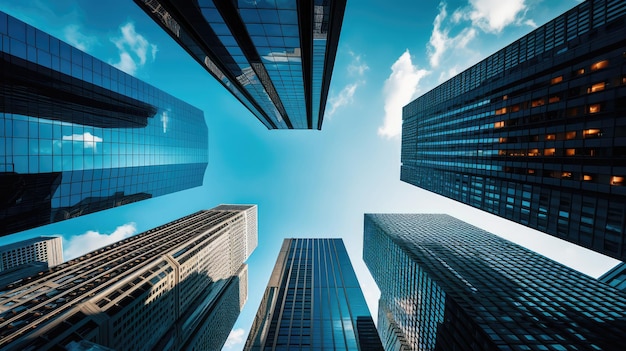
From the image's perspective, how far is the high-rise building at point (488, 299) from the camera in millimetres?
41719

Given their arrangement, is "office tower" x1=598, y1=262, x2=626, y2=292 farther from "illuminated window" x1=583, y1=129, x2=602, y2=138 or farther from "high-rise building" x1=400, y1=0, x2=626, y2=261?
"illuminated window" x1=583, y1=129, x2=602, y2=138

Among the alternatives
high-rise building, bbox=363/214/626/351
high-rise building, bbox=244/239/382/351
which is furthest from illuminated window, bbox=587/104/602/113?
high-rise building, bbox=244/239/382/351

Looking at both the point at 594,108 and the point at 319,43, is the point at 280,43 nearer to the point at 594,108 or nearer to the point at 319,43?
the point at 319,43

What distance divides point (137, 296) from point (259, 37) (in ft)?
239

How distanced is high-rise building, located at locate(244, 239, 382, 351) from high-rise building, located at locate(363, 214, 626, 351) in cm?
1689

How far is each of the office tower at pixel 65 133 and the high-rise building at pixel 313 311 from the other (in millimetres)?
47149

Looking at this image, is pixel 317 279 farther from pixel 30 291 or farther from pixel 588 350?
pixel 30 291

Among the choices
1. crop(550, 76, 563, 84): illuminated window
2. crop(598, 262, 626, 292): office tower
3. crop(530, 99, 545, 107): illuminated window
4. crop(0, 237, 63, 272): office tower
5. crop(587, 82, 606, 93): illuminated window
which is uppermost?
crop(550, 76, 563, 84): illuminated window

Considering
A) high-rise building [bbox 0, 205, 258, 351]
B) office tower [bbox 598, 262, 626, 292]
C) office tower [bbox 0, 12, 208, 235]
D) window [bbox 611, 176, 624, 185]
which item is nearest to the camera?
office tower [bbox 0, 12, 208, 235]

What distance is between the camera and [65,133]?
109 ft

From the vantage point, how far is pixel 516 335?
40906 mm

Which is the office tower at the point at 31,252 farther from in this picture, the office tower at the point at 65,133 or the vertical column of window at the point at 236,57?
the vertical column of window at the point at 236,57

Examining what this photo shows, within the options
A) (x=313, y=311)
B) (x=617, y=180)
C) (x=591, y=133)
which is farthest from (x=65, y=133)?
(x=591, y=133)

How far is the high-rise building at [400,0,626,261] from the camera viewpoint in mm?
32469
